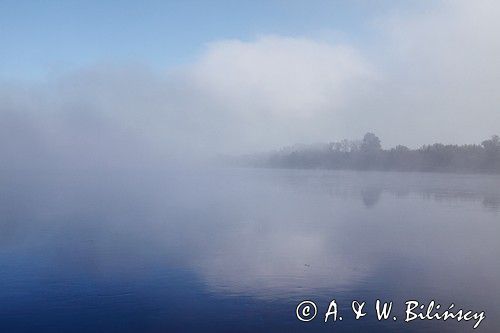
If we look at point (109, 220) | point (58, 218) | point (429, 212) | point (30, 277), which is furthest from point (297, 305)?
point (429, 212)

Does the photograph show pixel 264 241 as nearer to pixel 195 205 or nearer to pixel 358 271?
pixel 358 271

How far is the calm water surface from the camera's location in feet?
17.1

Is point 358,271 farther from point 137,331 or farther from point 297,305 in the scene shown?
point 137,331

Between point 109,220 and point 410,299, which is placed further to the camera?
point 109,220

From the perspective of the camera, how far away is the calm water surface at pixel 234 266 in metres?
5.21

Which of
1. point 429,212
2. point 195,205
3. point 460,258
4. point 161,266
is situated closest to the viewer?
point 161,266

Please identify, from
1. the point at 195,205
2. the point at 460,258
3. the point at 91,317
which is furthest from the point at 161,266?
the point at 195,205

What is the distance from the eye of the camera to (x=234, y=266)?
716 cm

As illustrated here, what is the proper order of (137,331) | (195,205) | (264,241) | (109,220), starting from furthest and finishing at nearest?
(195,205)
(109,220)
(264,241)
(137,331)

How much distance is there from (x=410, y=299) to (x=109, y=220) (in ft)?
26.4

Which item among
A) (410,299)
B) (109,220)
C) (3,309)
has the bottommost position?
(410,299)

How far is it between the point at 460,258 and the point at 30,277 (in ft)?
20.7

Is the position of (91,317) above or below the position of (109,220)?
below

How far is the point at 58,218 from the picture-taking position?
12.6 meters
